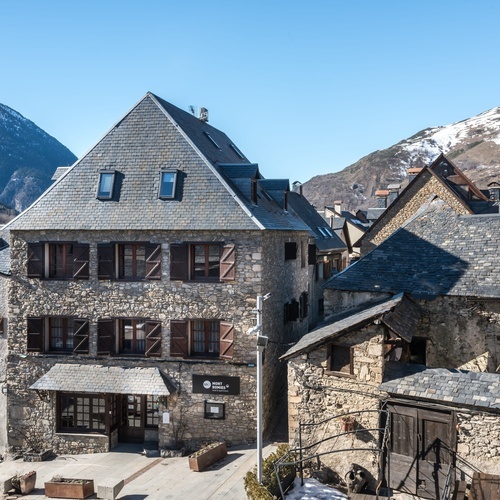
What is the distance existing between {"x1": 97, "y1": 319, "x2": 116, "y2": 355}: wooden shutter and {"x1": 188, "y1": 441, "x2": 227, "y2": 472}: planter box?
531 centimetres

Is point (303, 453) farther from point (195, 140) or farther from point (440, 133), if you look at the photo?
point (440, 133)

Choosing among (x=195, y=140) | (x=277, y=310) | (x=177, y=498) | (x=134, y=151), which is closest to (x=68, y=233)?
(x=134, y=151)

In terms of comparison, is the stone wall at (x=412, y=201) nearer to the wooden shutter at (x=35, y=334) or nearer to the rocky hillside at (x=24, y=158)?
the wooden shutter at (x=35, y=334)

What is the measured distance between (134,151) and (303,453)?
13340 mm

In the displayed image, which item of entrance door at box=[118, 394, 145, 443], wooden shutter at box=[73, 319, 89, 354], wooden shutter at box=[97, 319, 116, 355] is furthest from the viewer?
entrance door at box=[118, 394, 145, 443]

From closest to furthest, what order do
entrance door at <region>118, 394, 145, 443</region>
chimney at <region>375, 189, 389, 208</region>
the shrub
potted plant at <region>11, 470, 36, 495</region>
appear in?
the shrub
potted plant at <region>11, 470, 36, 495</region>
entrance door at <region>118, 394, 145, 443</region>
chimney at <region>375, 189, 389, 208</region>

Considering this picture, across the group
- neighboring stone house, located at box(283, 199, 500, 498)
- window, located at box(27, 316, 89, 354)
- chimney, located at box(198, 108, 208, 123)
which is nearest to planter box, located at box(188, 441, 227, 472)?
neighboring stone house, located at box(283, 199, 500, 498)


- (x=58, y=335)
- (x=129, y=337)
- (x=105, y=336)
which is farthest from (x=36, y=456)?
(x=129, y=337)

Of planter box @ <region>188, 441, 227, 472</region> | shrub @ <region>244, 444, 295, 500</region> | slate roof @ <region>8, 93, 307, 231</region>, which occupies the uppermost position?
slate roof @ <region>8, 93, 307, 231</region>

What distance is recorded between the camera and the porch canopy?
19.4 meters

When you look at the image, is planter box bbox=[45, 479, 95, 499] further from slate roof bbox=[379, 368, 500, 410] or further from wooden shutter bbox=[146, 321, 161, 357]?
slate roof bbox=[379, 368, 500, 410]

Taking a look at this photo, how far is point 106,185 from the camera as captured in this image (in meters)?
20.8

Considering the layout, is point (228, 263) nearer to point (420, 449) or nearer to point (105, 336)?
point (105, 336)

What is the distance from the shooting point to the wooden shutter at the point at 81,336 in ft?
66.5
